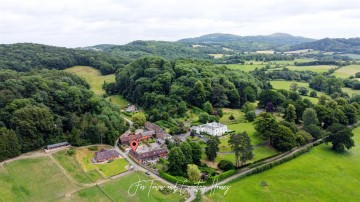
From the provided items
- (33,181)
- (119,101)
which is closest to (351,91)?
(119,101)

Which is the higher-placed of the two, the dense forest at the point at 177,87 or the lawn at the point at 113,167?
the dense forest at the point at 177,87

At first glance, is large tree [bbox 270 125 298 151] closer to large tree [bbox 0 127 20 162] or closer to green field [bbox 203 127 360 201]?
green field [bbox 203 127 360 201]

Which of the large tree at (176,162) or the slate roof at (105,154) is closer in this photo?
the large tree at (176,162)

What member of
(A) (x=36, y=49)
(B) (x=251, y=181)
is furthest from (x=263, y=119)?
(A) (x=36, y=49)

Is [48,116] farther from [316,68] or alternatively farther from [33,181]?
[316,68]

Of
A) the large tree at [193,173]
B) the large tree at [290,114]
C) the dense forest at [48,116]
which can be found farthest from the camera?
the large tree at [290,114]

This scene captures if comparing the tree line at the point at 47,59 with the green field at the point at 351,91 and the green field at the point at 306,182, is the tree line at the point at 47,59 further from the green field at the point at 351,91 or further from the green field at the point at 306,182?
the green field at the point at 306,182

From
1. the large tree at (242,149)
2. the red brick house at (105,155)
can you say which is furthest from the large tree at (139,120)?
the large tree at (242,149)

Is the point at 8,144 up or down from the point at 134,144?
up
